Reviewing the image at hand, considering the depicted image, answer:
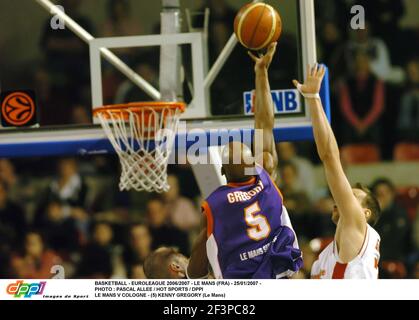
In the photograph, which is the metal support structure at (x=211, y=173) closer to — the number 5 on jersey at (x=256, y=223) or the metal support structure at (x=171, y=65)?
the metal support structure at (x=171, y=65)

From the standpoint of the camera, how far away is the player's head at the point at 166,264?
19.2ft

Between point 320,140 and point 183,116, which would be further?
point 183,116

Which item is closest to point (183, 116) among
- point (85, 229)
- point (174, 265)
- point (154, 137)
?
point (154, 137)

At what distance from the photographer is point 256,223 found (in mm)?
5695

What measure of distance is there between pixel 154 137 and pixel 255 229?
856 mm

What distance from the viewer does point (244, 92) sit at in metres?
6.41

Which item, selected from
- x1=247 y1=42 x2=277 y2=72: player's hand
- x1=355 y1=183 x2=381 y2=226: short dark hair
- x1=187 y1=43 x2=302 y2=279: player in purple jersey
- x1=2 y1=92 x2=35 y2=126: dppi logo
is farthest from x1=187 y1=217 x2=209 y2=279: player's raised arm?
x1=2 y1=92 x2=35 y2=126: dppi logo

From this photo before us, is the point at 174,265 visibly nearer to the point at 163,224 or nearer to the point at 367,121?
the point at 163,224

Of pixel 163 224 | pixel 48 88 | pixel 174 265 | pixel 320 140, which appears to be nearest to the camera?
pixel 320 140

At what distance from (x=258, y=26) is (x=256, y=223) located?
0.97 meters

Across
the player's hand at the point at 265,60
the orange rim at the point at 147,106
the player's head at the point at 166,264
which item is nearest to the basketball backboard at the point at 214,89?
the orange rim at the point at 147,106

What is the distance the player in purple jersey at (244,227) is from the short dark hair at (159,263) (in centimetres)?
19

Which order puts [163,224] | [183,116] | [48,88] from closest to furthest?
[183,116] → [163,224] → [48,88]
